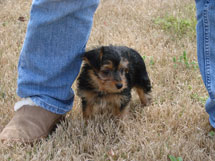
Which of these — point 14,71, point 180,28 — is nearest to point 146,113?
point 14,71

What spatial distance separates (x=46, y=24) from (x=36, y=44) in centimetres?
25

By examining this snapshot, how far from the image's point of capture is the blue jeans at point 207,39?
286 cm

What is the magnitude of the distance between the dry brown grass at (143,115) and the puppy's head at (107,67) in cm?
46

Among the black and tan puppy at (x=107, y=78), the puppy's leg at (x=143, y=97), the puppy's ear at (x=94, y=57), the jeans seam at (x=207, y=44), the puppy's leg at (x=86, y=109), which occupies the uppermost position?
the jeans seam at (x=207, y=44)

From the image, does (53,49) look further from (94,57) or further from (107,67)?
(107,67)

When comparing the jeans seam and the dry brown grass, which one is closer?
the jeans seam

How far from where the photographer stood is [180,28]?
6340mm

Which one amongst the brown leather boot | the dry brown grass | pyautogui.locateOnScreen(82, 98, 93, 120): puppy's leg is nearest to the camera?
the dry brown grass

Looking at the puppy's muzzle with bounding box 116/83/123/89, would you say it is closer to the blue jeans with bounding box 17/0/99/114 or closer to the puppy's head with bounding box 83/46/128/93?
the puppy's head with bounding box 83/46/128/93

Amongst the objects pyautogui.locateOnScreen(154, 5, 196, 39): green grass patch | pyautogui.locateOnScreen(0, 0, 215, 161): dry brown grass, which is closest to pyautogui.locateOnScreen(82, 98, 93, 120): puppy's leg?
pyautogui.locateOnScreen(0, 0, 215, 161): dry brown grass

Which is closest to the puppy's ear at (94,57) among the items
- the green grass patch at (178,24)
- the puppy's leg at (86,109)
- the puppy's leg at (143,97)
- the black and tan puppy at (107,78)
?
the black and tan puppy at (107,78)

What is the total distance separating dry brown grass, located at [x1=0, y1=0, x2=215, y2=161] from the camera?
307 cm

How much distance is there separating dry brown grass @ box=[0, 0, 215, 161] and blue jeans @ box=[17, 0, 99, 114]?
0.42 m

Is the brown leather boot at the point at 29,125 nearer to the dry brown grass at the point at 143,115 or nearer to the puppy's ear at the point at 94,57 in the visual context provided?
the dry brown grass at the point at 143,115
